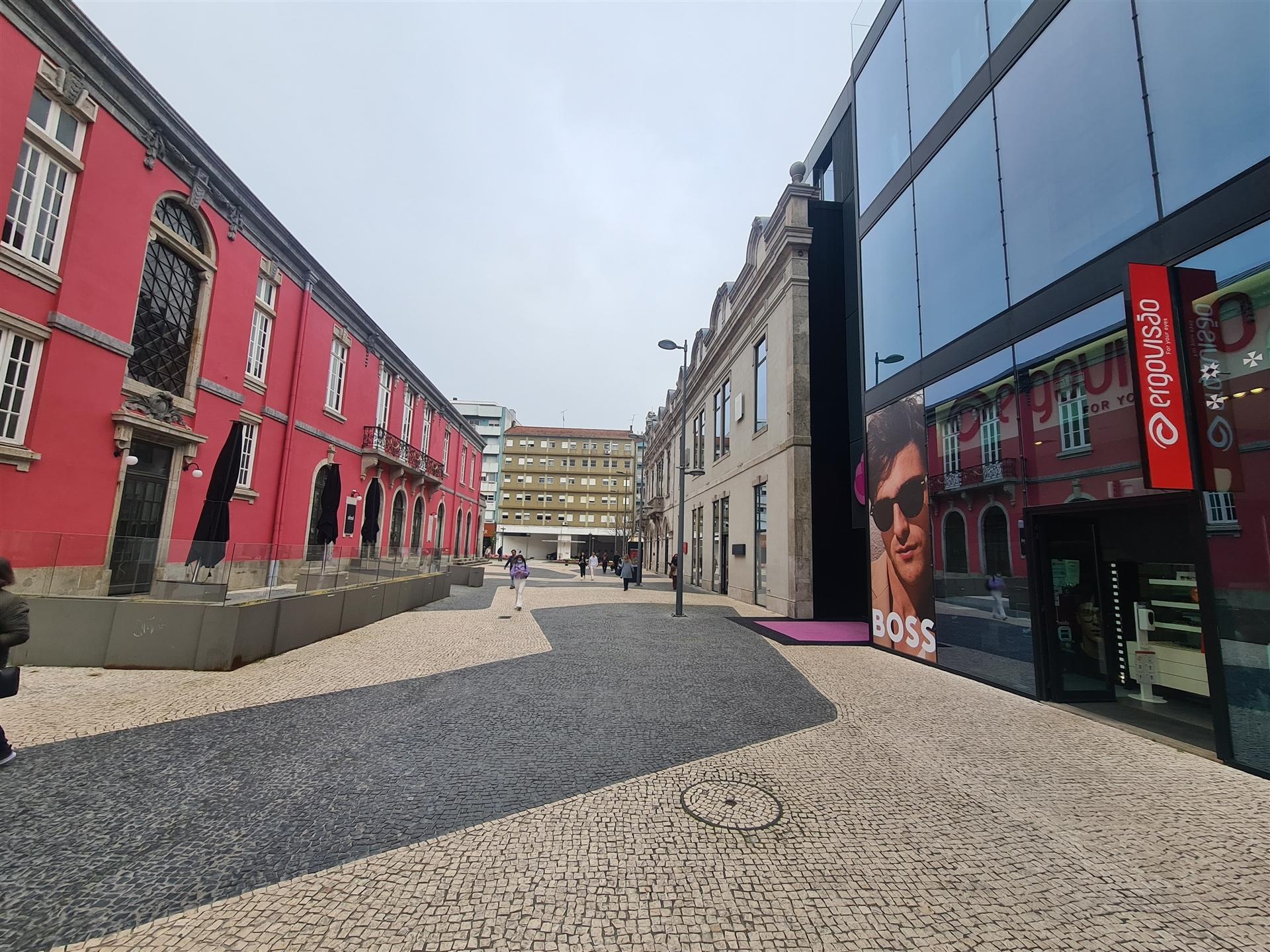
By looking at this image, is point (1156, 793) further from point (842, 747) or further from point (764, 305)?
point (764, 305)

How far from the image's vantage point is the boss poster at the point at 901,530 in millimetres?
9734

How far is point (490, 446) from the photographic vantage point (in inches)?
3086

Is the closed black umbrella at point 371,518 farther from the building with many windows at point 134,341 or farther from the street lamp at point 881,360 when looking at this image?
the street lamp at point 881,360

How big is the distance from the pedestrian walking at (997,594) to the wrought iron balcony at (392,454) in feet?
72.6

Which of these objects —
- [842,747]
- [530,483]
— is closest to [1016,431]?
[842,747]

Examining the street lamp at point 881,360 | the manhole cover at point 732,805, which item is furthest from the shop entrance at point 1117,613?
the manhole cover at point 732,805

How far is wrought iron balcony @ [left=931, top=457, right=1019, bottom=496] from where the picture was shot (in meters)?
8.03

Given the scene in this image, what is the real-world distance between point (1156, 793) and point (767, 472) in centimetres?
1337

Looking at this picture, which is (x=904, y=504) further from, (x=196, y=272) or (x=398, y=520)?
(x=398, y=520)

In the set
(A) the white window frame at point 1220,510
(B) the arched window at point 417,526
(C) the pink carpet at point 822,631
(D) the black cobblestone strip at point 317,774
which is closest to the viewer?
(D) the black cobblestone strip at point 317,774

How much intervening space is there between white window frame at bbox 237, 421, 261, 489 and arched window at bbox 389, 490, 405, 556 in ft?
35.2

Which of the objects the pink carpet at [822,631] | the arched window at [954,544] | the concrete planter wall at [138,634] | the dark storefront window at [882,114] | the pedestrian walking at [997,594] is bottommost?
the pink carpet at [822,631]

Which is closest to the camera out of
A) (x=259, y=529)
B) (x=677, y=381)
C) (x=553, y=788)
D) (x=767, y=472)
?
(x=553, y=788)

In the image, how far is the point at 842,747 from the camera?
539 centimetres
